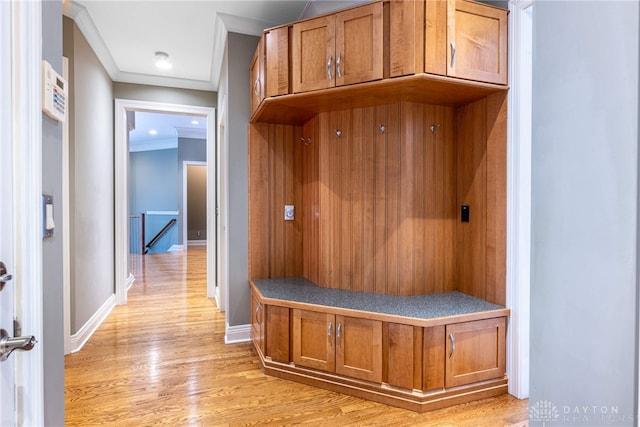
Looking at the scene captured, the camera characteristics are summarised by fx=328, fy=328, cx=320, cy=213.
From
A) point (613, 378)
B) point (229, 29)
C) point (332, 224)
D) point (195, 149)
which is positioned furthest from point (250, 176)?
point (195, 149)

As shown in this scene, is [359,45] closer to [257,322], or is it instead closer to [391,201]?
[391,201]

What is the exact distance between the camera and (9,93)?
0.82 m

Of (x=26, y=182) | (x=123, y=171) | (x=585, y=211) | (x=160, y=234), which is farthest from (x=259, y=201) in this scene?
(x=160, y=234)

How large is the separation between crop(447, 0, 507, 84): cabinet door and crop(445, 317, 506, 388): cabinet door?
1533mm

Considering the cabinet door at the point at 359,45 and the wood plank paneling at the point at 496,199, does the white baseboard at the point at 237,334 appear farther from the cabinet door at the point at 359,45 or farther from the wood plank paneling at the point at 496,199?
the cabinet door at the point at 359,45

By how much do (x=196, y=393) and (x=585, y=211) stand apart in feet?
7.62

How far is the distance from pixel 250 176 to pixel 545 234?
8.30 ft

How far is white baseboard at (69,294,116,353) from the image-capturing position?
9.04 feet

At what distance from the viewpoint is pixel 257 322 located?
2.64 metres

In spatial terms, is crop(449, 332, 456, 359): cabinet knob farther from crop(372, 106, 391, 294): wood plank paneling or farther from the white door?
the white door

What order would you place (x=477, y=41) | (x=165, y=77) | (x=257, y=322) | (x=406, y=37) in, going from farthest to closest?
(x=165, y=77)
(x=257, y=322)
(x=477, y=41)
(x=406, y=37)

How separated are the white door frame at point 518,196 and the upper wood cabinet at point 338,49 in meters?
0.87

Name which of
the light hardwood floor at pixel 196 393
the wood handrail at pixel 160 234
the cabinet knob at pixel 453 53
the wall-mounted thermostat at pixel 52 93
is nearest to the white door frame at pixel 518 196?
the light hardwood floor at pixel 196 393

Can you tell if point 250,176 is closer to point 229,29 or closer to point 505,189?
point 229,29
